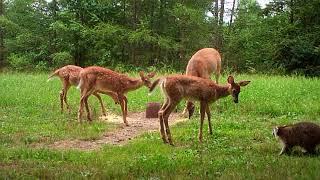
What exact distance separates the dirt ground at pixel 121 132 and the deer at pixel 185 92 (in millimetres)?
978

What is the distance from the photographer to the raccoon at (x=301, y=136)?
8875 mm

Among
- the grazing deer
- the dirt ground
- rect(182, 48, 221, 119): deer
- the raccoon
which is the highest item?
rect(182, 48, 221, 119): deer

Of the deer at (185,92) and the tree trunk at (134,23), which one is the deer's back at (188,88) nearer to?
the deer at (185,92)

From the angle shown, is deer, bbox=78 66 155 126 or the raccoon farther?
deer, bbox=78 66 155 126

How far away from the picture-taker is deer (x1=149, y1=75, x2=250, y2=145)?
411 inches

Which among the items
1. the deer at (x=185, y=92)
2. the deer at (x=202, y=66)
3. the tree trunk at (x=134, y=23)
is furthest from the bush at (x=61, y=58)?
the deer at (x=185, y=92)

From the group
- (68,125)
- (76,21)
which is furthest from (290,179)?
(76,21)

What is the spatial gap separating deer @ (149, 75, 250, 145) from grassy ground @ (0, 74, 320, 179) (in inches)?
18.0

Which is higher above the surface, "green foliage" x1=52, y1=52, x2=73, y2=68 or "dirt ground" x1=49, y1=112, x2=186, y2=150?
"green foliage" x1=52, y1=52, x2=73, y2=68

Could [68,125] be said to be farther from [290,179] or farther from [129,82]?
[290,179]

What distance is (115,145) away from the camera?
33.1 ft

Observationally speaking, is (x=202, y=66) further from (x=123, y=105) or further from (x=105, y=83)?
(x=105, y=83)

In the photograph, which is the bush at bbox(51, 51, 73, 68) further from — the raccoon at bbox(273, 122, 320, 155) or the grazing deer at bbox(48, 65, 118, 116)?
the raccoon at bbox(273, 122, 320, 155)

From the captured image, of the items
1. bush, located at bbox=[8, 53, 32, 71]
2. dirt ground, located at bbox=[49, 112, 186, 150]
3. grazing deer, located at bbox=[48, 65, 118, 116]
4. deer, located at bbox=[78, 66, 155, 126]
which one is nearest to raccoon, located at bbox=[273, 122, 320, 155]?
dirt ground, located at bbox=[49, 112, 186, 150]
